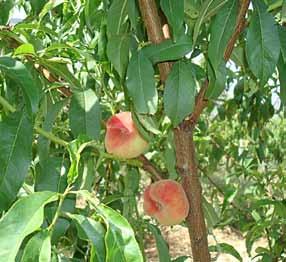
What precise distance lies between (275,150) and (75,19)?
186 centimetres

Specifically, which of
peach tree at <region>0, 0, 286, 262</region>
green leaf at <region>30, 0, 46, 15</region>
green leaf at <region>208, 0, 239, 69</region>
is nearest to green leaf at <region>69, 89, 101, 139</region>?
peach tree at <region>0, 0, 286, 262</region>

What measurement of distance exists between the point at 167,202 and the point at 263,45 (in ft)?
1.07

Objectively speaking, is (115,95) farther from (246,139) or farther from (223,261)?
(223,261)

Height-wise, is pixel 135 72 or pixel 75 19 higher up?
pixel 75 19

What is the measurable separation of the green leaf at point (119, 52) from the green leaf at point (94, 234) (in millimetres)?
333

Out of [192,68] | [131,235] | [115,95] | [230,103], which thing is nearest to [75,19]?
[115,95]

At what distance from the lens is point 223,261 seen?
436cm

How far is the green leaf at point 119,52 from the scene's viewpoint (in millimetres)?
1003

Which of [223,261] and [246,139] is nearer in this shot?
[246,139]

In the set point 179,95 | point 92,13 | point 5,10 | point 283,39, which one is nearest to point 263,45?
point 283,39

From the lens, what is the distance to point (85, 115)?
39.6 inches

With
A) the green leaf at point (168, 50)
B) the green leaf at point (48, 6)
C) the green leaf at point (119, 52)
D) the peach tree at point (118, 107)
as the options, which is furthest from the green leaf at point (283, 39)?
the green leaf at point (48, 6)

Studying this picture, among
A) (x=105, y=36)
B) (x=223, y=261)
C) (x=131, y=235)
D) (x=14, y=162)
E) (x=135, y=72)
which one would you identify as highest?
(x=105, y=36)

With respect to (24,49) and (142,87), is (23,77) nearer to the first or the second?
(24,49)
